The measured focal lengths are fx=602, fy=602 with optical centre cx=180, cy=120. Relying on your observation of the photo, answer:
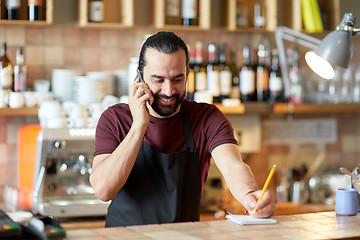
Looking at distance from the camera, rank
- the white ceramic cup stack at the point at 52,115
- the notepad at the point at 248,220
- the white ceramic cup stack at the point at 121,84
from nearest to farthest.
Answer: the notepad at the point at 248,220
the white ceramic cup stack at the point at 52,115
the white ceramic cup stack at the point at 121,84

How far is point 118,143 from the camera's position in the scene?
7.76ft

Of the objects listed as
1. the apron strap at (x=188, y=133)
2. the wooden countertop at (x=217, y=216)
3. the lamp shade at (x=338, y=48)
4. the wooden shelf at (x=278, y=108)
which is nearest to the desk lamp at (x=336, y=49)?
the lamp shade at (x=338, y=48)

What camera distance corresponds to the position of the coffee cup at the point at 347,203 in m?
2.23

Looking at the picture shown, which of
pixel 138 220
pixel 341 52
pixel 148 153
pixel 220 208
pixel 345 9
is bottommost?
pixel 220 208

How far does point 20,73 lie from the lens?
12.1 feet

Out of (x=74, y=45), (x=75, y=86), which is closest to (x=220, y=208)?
(x=75, y=86)

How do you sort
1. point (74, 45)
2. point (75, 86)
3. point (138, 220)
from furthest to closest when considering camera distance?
point (74, 45) → point (75, 86) → point (138, 220)

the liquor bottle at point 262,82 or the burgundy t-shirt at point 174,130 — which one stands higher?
the liquor bottle at point 262,82

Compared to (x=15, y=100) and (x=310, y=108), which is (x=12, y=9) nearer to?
(x=15, y=100)

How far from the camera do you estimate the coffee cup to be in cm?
223

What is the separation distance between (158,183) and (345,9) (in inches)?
96.9

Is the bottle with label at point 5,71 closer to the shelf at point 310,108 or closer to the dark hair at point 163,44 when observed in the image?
the dark hair at point 163,44

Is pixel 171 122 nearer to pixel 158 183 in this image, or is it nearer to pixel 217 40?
pixel 158 183

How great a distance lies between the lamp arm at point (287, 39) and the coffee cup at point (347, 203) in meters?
1.92
